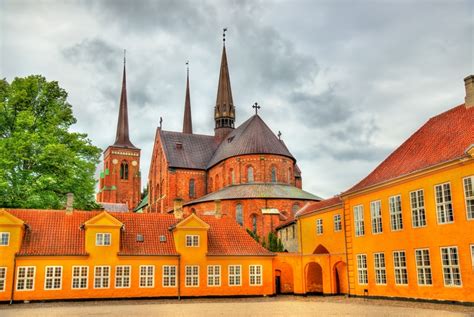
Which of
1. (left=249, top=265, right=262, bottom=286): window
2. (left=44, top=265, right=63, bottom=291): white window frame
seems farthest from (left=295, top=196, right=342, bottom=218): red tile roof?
(left=44, top=265, right=63, bottom=291): white window frame

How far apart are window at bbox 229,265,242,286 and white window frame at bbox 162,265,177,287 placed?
12.5 ft

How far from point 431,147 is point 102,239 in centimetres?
2036

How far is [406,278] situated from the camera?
26.4 meters

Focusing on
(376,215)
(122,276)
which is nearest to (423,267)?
(376,215)

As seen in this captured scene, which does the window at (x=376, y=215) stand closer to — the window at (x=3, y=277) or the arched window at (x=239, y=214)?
the window at (x=3, y=277)

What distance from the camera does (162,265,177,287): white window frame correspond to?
109ft

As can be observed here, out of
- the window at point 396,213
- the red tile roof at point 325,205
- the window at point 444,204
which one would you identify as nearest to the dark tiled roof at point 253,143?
the red tile roof at point 325,205

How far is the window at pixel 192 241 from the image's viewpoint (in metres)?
34.4

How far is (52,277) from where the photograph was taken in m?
30.9

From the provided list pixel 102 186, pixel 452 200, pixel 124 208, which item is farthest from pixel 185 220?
pixel 102 186

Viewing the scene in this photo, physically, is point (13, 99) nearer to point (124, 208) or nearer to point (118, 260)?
point (118, 260)

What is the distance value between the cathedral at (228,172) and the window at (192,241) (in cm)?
1395

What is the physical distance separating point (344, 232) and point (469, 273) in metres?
11.1

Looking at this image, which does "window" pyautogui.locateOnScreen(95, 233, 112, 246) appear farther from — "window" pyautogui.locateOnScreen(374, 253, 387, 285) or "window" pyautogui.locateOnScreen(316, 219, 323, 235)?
"window" pyautogui.locateOnScreen(374, 253, 387, 285)
